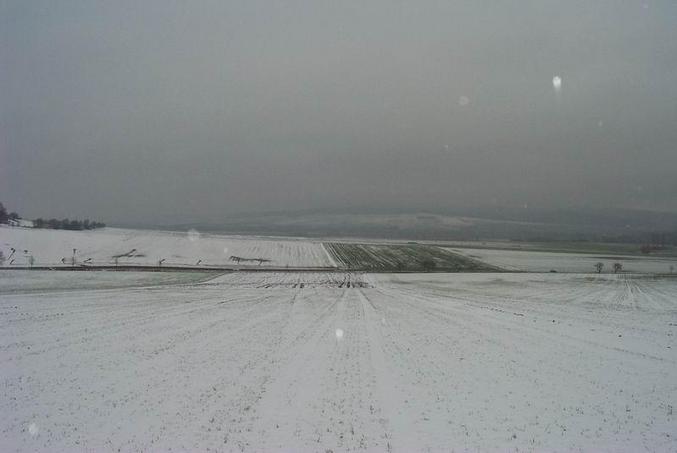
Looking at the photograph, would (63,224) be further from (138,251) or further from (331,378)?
(331,378)

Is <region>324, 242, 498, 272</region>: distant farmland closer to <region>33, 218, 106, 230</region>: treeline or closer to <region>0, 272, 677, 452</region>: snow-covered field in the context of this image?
<region>0, 272, 677, 452</region>: snow-covered field

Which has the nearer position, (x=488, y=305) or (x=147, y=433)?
(x=147, y=433)

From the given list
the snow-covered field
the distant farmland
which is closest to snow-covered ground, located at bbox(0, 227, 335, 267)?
the distant farmland

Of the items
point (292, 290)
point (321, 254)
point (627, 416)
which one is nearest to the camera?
point (627, 416)

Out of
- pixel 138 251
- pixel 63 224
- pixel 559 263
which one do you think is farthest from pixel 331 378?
pixel 63 224

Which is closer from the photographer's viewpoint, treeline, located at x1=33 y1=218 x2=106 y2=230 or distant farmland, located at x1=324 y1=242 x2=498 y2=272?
distant farmland, located at x1=324 y1=242 x2=498 y2=272

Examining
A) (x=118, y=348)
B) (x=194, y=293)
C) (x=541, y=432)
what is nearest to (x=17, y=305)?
(x=194, y=293)

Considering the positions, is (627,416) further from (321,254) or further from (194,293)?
(321,254)
